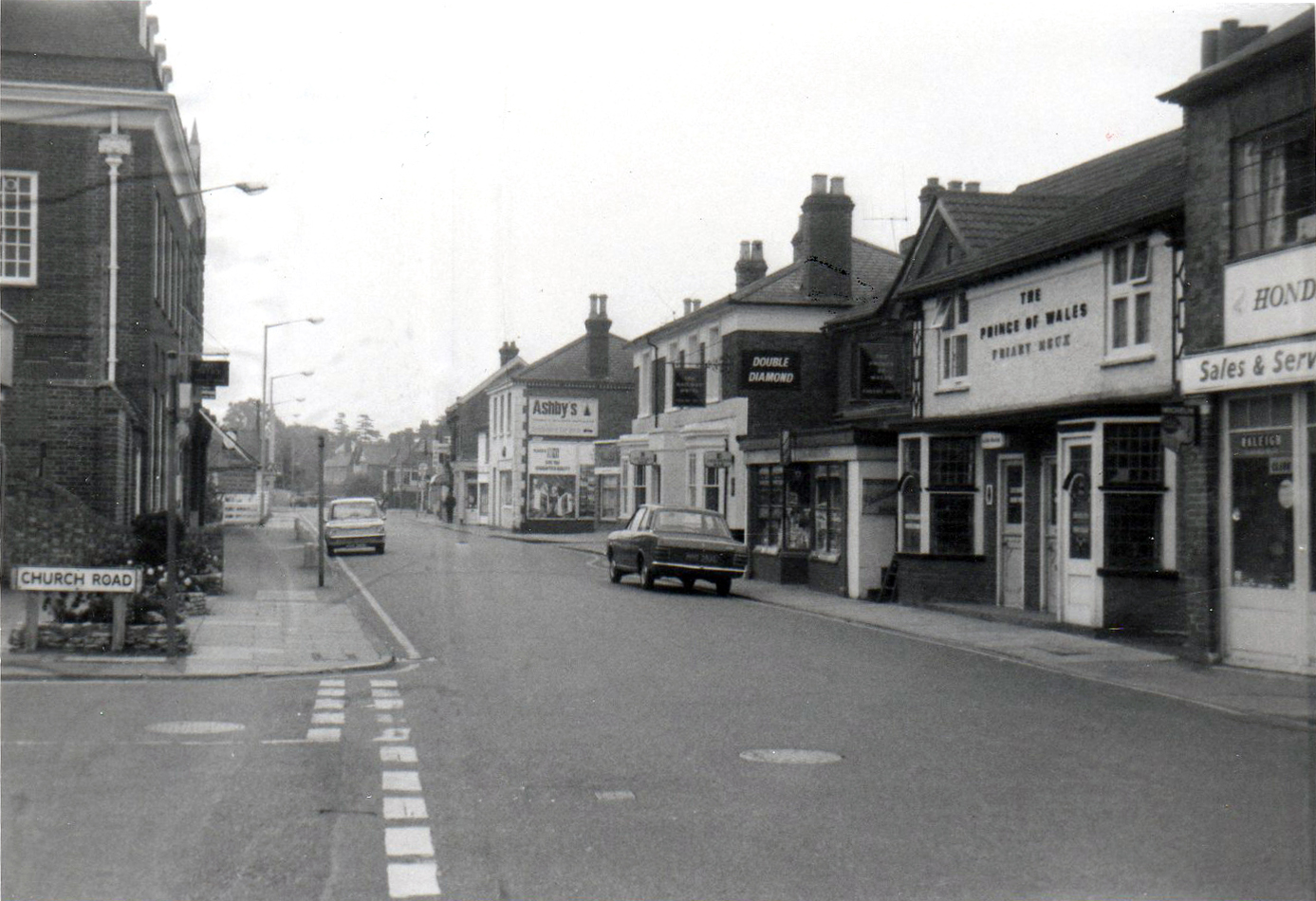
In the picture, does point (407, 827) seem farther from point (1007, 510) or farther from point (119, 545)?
point (1007, 510)

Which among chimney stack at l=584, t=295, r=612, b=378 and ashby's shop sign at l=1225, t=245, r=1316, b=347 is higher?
chimney stack at l=584, t=295, r=612, b=378

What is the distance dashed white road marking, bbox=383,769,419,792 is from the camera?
8773mm

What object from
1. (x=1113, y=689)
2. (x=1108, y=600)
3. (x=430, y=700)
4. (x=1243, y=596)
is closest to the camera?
(x=430, y=700)

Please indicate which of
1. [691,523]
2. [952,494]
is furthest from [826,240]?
[952,494]

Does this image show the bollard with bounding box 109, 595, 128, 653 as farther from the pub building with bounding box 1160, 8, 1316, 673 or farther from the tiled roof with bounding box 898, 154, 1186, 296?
the tiled roof with bounding box 898, 154, 1186, 296

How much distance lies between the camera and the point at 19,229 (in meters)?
25.6

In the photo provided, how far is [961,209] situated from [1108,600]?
8864mm

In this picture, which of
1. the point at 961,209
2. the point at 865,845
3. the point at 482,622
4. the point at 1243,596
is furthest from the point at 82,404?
the point at 865,845

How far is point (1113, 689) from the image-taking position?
1467 cm

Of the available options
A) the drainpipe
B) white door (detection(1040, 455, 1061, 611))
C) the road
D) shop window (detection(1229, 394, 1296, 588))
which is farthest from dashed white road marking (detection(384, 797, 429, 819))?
the drainpipe

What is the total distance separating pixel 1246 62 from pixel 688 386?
21.7 metres

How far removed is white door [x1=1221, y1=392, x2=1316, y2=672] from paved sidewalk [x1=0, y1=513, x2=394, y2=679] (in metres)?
9.05

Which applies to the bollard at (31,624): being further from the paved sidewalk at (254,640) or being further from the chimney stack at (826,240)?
the chimney stack at (826,240)

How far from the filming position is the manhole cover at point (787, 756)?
9977 mm
